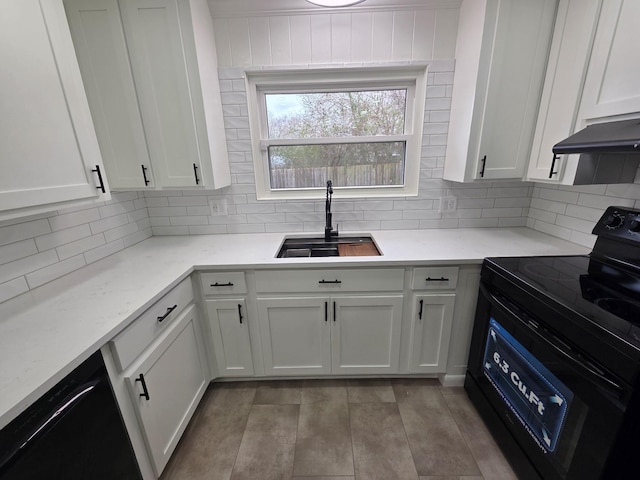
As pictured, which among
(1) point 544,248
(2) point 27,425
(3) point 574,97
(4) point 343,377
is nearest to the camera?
(2) point 27,425

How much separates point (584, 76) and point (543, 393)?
4.94ft

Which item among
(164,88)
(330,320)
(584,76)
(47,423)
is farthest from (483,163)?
(47,423)

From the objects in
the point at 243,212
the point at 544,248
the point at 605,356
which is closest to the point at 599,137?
the point at 544,248

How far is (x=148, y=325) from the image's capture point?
1160 mm

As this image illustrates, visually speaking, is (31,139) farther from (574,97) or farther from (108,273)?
(574,97)

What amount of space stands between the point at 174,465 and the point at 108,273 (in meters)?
1.06

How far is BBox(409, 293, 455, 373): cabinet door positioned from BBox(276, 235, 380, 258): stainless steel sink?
1.61 ft

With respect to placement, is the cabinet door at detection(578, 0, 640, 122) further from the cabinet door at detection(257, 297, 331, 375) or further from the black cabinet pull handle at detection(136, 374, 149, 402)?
the black cabinet pull handle at detection(136, 374, 149, 402)

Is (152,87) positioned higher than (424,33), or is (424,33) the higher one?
(424,33)

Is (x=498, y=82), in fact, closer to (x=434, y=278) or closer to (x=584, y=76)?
(x=584, y=76)

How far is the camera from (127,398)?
3.49 feet

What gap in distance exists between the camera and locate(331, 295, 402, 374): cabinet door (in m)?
1.62

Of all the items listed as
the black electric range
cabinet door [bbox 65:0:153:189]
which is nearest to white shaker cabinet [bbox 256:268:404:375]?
the black electric range

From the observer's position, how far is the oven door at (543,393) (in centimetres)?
88
